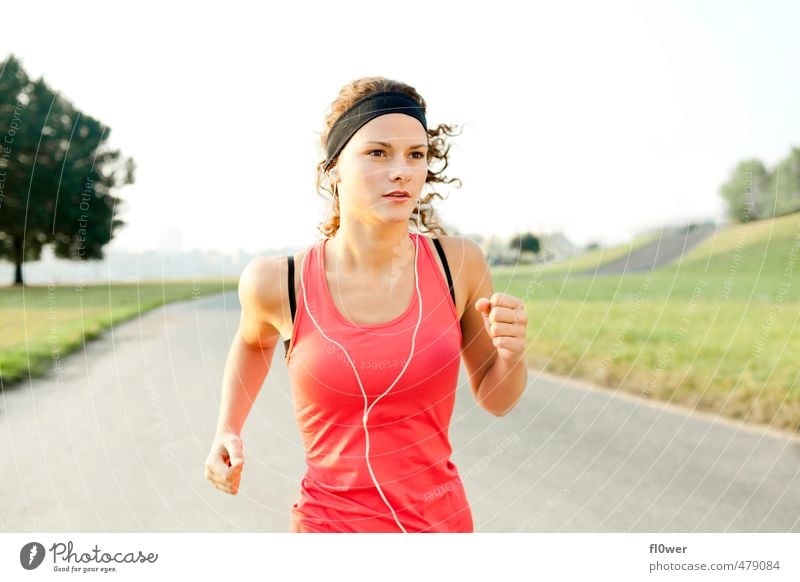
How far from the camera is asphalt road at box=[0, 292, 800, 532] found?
238 centimetres

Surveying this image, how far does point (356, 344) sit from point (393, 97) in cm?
41

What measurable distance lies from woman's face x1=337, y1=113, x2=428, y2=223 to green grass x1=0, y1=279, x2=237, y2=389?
80.5 inches

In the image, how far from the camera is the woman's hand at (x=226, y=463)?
128 centimetres

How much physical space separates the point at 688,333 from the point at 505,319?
4.05 m

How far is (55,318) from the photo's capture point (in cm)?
410

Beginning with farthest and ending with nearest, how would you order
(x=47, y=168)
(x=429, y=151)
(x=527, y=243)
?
(x=47, y=168)
(x=527, y=243)
(x=429, y=151)

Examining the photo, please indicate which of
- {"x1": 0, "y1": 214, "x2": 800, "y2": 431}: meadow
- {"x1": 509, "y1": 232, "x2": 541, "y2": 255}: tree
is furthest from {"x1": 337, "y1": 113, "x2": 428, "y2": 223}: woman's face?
{"x1": 0, "y1": 214, "x2": 800, "y2": 431}: meadow

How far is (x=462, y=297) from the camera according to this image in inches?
54.1

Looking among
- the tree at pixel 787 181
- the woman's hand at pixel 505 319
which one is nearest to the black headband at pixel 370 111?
the woman's hand at pixel 505 319

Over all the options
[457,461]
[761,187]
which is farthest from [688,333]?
[457,461]
